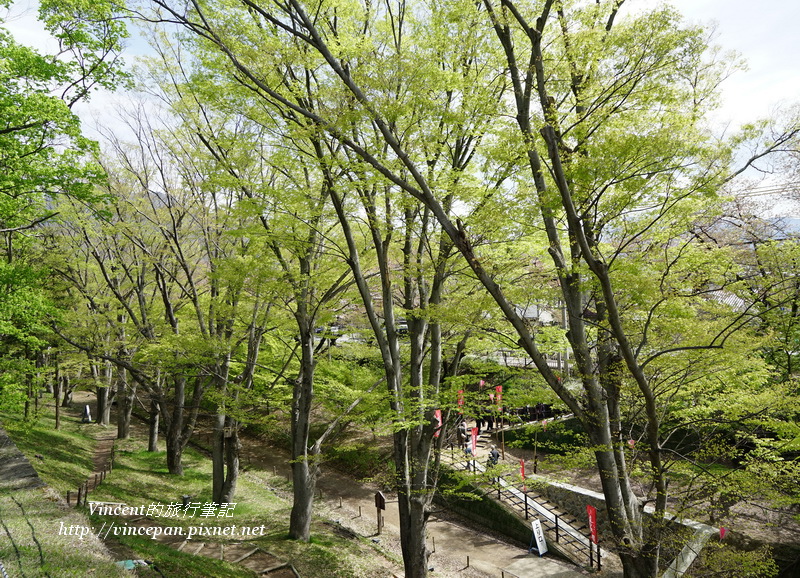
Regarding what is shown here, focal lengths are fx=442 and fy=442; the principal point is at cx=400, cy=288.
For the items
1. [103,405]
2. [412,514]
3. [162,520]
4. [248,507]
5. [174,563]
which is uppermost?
[103,405]

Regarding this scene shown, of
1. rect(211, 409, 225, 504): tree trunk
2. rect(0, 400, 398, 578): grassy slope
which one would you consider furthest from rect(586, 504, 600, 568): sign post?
rect(211, 409, 225, 504): tree trunk

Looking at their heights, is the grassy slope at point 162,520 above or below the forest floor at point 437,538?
above

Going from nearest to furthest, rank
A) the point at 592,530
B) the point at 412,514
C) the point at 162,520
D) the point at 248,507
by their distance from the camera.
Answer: the point at 412,514 → the point at 162,520 → the point at 592,530 → the point at 248,507

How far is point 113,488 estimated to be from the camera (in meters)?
12.8

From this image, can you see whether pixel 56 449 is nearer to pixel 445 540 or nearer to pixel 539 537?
pixel 445 540

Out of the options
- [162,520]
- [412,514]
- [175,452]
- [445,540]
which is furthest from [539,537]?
[175,452]

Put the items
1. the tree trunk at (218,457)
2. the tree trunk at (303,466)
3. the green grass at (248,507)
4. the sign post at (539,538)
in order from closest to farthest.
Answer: the green grass at (248,507)
the tree trunk at (303,466)
the sign post at (539,538)
the tree trunk at (218,457)

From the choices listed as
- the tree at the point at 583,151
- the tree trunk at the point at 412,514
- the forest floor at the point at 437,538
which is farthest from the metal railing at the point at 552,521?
the tree at the point at 583,151

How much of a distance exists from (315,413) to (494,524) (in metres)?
12.0

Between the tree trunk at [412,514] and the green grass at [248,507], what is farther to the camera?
the green grass at [248,507]

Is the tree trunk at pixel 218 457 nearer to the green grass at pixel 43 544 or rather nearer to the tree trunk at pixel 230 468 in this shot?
the tree trunk at pixel 230 468

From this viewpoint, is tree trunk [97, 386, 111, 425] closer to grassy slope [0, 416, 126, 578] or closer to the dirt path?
the dirt path

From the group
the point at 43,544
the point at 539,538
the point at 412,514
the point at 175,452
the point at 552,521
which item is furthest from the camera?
the point at 175,452

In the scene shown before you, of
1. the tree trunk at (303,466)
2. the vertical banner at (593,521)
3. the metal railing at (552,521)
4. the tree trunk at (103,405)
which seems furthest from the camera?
the tree trunk at (103,405)
